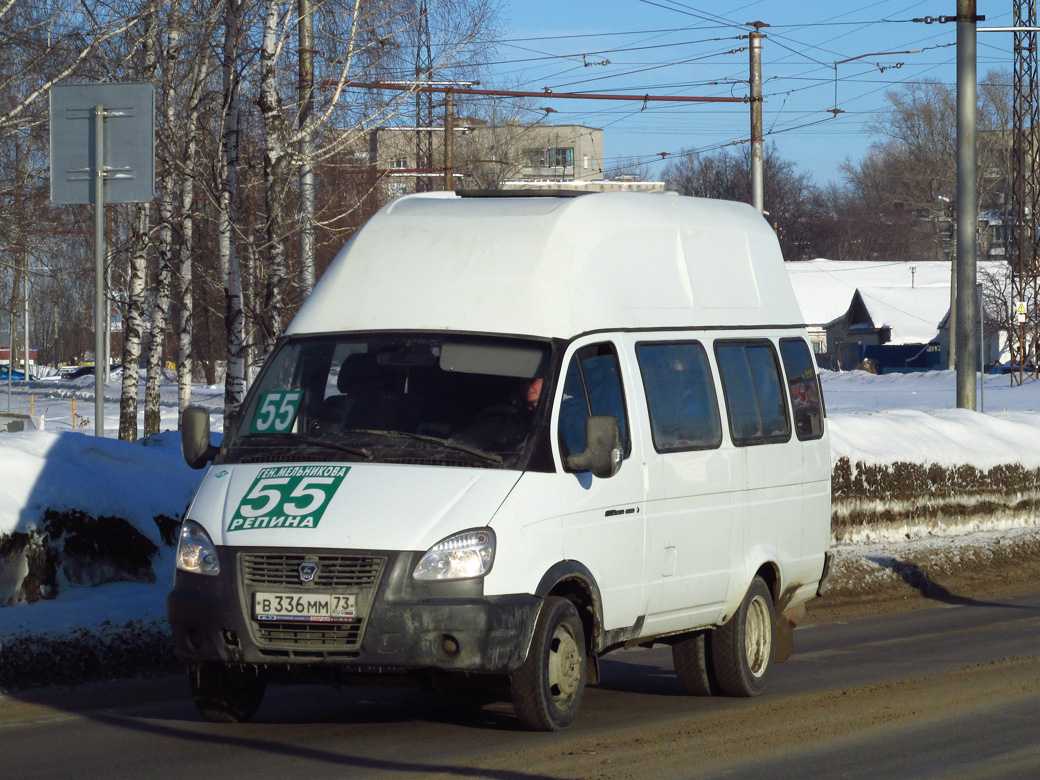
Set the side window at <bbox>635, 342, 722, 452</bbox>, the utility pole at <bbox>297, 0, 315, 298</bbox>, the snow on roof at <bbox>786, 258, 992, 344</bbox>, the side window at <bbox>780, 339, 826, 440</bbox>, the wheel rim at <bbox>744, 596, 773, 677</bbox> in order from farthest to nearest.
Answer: the snow on roof at <bbox>786, 258, 992, 344</bbox> < the utility pole at <bbox>297, 0, 315, 298</bbox> < the side window at <bbox>780, 339, 826, 440</bbox> < the wheel rim at <bbox>744, 596, 773, 677</bbox> < the side window at <bbox>635, 342, 722, 452</bbox>

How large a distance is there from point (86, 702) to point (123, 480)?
2.53 m

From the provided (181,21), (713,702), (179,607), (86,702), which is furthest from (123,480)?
(181,21)

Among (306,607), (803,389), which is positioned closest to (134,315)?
(803,389)

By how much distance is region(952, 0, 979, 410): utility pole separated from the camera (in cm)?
1900

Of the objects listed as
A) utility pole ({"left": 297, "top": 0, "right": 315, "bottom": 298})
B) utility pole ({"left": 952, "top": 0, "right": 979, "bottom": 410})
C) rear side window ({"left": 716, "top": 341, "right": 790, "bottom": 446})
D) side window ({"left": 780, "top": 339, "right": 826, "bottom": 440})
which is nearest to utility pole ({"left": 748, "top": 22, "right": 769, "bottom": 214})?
utility pole ({"left": 952, "top": 0, "right": 979, "bottom": 410})

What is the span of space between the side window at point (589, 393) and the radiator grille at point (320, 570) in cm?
120

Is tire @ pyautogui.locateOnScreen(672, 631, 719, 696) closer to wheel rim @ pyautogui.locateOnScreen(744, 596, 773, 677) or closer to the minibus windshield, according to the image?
wheel rim @ pyautogui.locateOnScreen(744, 596, 773, 677)

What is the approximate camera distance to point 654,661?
10203 millimetres

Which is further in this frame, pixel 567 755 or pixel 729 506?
pixel 729 506

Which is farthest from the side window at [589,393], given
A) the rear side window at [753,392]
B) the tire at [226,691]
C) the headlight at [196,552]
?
the tire at [226,691]

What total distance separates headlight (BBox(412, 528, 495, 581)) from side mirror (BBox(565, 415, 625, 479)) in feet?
2.36

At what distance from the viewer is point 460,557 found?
266 inches

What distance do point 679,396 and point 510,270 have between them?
127 cm

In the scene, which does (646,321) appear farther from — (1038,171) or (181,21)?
(1038,171)
